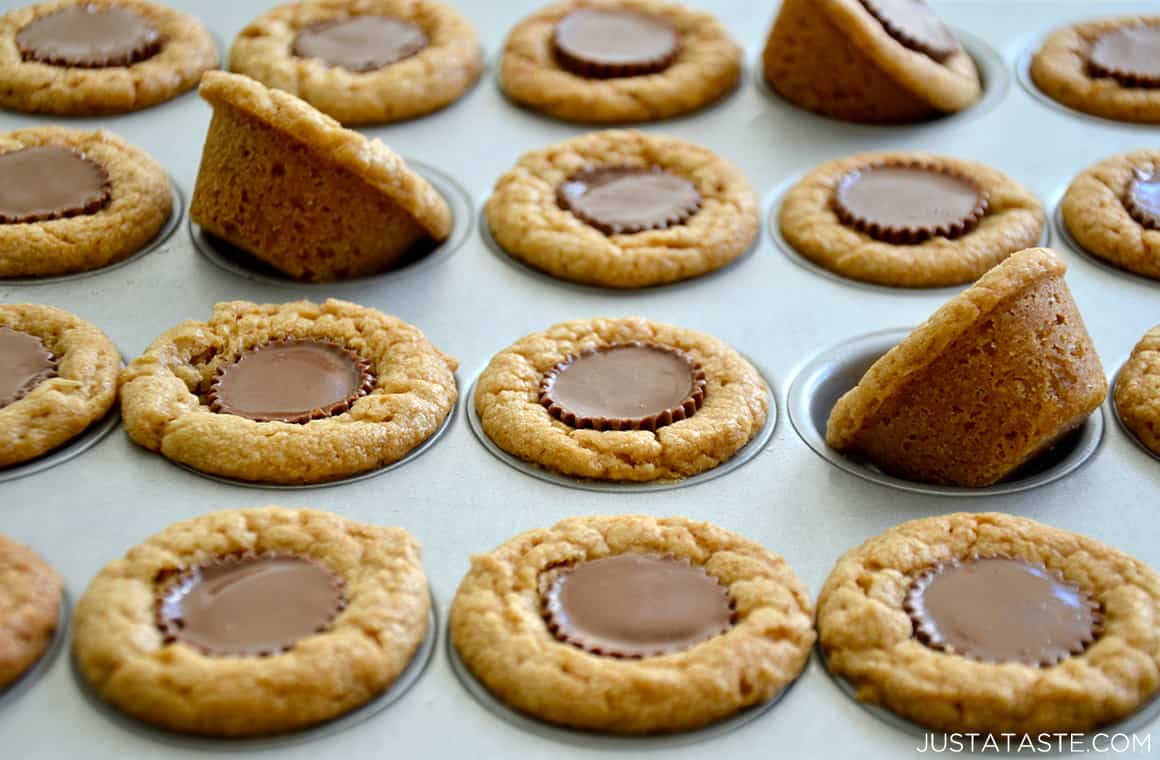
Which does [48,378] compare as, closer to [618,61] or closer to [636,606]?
[636,606]

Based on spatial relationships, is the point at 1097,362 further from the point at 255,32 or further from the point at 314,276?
the point at 255,32

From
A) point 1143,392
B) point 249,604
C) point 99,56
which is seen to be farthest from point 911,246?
point 99,56

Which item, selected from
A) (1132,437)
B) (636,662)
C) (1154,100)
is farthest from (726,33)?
(636,662)

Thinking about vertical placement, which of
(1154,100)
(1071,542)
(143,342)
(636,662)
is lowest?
(143,342)

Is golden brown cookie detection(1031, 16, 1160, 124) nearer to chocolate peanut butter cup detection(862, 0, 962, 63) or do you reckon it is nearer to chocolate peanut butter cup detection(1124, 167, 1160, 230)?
chocolate peanut butter cup detection(862, 0, 962, 63)

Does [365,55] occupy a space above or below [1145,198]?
below

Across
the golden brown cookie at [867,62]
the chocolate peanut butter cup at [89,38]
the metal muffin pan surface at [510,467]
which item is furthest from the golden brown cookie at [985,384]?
the chocolate peanut butter cup at [89,38]
